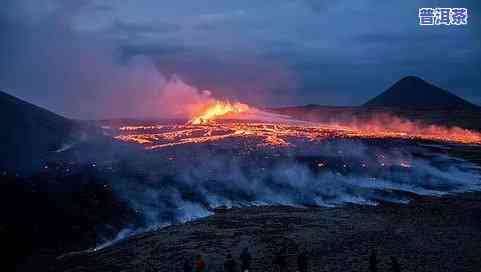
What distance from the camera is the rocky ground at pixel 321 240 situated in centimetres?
2928

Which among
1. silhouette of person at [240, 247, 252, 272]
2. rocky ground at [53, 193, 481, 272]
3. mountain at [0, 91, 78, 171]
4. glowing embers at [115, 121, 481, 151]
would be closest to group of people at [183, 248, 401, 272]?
silhouette of person at [240, 247, 252, 272]

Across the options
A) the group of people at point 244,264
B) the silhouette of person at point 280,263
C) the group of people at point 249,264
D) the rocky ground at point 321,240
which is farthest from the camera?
the rocky ground at point 321,240

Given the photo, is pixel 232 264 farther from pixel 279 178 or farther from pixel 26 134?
pixel 26 134

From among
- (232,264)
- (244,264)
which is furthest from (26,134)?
(232,264)

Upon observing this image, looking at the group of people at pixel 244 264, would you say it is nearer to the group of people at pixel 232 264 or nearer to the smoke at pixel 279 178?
the group of people at pixel 232 264

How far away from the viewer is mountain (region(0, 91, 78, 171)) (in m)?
54.2

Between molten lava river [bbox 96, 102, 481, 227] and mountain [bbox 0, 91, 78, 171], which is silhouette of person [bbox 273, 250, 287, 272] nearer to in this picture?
molten lava river [bbox 96, 102, 481, 227]

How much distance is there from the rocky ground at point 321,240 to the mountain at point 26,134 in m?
24.1

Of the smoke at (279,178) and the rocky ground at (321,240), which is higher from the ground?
the smoke at (279,178)

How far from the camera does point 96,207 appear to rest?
144 ft

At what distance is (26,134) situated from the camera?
6106 cm

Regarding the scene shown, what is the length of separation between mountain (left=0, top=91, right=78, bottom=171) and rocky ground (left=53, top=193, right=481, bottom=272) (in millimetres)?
24097

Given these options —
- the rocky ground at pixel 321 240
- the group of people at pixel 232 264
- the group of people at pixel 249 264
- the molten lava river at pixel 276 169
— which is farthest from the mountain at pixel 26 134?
the group of people at pixel 249 264

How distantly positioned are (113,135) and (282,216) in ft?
157
